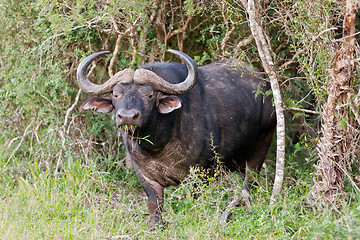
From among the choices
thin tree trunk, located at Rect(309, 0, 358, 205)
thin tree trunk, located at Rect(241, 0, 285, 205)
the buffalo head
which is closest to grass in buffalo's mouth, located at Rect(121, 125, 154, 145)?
the buffalo head

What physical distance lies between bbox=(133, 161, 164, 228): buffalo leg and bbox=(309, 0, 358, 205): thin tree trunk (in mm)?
1750

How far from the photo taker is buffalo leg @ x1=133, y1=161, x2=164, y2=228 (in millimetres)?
5566

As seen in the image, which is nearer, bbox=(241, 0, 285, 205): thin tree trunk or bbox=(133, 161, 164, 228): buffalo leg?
bbox=(241, 0, 285, 205): thin tree trunk

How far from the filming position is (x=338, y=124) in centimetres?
462

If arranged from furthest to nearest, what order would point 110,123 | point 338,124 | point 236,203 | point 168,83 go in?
point 110,123 < point 168,83 < point 236,203 < point 338,124

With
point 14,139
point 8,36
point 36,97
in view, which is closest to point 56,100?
point 36,97

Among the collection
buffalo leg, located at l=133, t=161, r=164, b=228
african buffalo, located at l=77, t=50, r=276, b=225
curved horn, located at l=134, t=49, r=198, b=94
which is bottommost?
buffalo leg, located at l=133, t=161, r=164, b=228

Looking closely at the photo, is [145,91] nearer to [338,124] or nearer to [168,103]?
[168,103]

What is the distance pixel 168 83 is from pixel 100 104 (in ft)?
2.64

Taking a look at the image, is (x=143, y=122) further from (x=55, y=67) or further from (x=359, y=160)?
(x=55, y=67)

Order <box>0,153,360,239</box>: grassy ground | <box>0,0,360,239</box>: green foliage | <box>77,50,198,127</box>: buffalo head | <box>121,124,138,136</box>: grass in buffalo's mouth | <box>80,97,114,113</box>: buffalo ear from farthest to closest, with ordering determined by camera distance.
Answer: <box>80,97,114,113</box>: buffalo ear
<box>77,50,198,127</box>: buffalo head
<box>121,124,138,136</box>: grass in buffalo's mouth
<box>0,0,360,239</box>: green foliage
<box>0,153,360,239</box>: grassy ground

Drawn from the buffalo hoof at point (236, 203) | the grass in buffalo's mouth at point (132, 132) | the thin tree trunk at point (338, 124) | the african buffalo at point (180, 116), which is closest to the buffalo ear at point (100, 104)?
the african buffalo at point (180, 116)

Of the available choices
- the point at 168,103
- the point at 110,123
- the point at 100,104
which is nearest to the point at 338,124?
the point at 168,103

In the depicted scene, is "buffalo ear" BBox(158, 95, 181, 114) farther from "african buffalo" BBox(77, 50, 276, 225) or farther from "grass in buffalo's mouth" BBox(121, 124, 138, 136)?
"grass in buffalo's mouth" BBox(121, 124, 138, 136)
